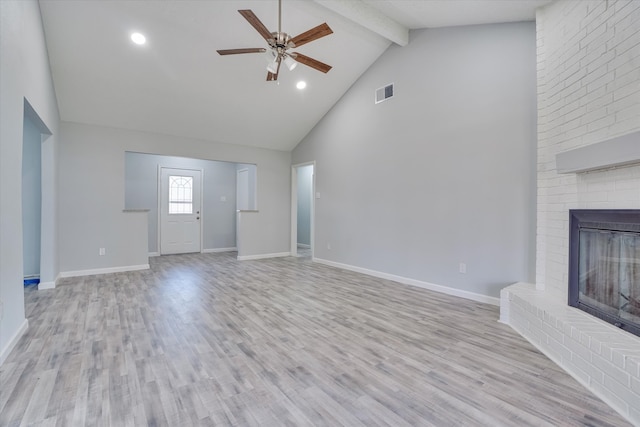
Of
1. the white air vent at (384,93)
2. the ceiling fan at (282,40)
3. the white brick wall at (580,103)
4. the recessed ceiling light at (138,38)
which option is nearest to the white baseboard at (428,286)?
the white brick wall at (580,103)

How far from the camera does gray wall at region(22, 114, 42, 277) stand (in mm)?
4406

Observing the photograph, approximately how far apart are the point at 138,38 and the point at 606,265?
17.3 feet

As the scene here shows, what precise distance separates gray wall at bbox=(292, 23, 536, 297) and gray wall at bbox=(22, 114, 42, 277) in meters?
4.79

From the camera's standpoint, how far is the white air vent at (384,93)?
183 inches

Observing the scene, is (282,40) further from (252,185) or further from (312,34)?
(252,185)

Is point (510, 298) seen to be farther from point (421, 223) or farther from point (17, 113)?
point (17, 113)

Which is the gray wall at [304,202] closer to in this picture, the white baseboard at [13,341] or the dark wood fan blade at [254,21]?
the dark wood fan blade at [254,21]

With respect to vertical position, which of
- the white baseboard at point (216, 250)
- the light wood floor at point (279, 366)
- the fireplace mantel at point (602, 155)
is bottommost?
the light wood floor at point (279, 366)

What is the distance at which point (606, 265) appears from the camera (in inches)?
86.6

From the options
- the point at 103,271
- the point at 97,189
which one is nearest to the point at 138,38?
the point at 97,189

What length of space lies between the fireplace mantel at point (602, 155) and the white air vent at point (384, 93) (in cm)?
269

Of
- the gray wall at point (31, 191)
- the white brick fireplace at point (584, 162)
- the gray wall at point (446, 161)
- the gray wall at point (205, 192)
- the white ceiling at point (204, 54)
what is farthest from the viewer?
the gray wall at point (205, 192)

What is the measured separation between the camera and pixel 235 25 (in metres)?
3.79

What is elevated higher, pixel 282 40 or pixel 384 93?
pixel 384 93
